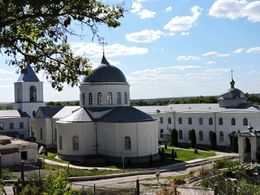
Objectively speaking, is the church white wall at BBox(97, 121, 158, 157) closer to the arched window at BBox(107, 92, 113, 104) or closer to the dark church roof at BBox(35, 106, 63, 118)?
the arched window at BBox(107, 92, 113, 104)

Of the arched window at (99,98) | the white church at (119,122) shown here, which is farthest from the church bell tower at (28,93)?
the arched window at (99,98)

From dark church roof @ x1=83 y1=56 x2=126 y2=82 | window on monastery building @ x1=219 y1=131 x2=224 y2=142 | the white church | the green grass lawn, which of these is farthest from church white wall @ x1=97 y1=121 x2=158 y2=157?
window on monastery building @ x1=219 y1=131 x2=224 y2=142

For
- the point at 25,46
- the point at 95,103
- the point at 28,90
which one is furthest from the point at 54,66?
the point at 28,90

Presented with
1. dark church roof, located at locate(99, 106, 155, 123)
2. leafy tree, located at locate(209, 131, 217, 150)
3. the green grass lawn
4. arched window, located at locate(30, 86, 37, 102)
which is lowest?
the green grass lawn

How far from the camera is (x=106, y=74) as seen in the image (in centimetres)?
A: 4222

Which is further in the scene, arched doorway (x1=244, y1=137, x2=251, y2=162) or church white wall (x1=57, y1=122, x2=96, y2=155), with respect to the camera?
church white wall (x1=57, y1=122, x2=96, y2=155)

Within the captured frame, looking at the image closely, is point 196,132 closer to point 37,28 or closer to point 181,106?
point 181,106

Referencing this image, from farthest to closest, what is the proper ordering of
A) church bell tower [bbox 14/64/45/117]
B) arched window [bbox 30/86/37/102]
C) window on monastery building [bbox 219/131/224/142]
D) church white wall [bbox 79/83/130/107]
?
arched window [bbox 30/86/37/102] → church bell tower [bbox 14/64/45/117] → window on monastery building [bbox 219/131/224/142] → church white wall [bbox 79/83/130/107]

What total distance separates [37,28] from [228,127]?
38891 millimetres

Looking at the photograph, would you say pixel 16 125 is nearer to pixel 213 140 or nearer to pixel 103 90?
pixel 103 90

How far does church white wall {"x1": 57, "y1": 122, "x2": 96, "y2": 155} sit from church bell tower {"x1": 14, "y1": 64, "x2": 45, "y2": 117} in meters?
24.0

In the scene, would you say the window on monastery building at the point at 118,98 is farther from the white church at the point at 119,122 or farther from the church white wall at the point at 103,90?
the church white wall at the point at 103,90

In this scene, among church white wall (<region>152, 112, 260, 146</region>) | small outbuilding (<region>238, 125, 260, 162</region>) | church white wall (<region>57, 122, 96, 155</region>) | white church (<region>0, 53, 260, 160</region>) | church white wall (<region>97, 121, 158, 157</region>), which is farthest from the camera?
church white wall (<region>152, 112, 260, 146</region>)

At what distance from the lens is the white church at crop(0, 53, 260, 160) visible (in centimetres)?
3769
